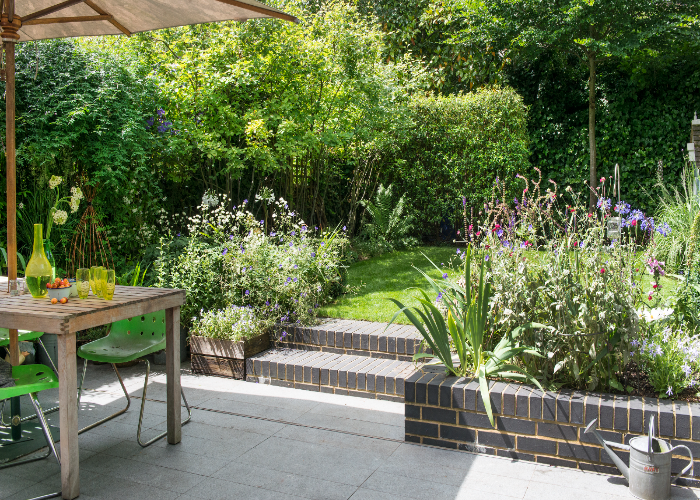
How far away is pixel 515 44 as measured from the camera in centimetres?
902

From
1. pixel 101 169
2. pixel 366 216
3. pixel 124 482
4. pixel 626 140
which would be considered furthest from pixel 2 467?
pixel 626 140

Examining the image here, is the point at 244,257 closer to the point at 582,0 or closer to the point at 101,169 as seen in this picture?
the point at 101,169

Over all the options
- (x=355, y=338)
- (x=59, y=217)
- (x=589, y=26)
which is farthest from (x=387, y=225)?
(x=59, y=217)

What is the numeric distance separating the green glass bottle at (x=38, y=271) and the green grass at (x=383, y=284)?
2.31 m

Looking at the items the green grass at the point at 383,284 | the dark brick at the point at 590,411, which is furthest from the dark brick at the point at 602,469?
the green grass at the point at 383,284

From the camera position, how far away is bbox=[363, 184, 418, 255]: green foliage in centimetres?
897

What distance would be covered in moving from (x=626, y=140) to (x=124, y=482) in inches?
367

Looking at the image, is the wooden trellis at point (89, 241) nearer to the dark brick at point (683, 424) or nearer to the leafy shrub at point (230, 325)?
the leafy shrub at point (230, 325)

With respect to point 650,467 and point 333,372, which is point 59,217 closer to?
point 333,372

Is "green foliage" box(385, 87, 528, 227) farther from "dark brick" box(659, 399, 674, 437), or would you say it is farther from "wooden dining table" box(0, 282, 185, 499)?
"wooden dining table" box(0, 282, 185, 499)

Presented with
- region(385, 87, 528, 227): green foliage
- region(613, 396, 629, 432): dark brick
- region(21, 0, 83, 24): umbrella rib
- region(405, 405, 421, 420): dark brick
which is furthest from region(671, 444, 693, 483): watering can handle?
region(385, 87, 528, 227): green foliage

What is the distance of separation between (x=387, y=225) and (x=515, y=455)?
20.4 ft

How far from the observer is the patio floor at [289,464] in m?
2.80

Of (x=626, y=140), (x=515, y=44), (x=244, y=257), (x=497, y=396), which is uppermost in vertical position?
(x=515, y=44)
